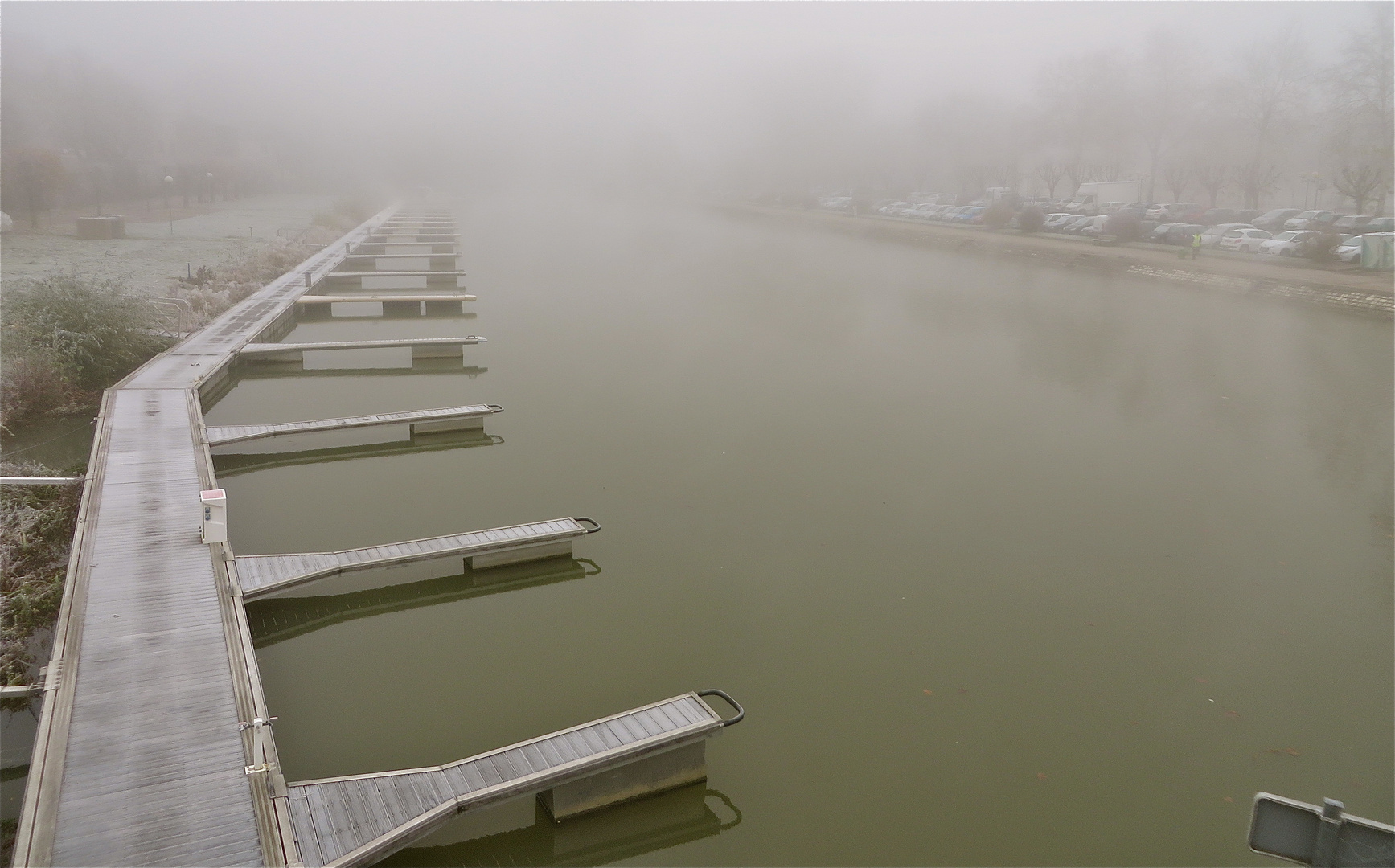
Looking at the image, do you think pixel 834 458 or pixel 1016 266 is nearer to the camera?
pixel 834 458

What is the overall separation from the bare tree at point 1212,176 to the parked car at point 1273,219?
668 cm

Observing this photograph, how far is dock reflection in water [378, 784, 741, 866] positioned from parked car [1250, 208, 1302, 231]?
3632 cm

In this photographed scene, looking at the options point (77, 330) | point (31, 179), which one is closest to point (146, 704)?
point (77, 330)

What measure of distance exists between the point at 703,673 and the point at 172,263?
21579 mm

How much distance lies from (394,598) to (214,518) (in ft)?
4.94

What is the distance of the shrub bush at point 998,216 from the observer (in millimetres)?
39000

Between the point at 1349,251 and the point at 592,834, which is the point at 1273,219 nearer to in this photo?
the point at 1349,251

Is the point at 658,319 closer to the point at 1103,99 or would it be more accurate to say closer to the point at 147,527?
the point at 147,527

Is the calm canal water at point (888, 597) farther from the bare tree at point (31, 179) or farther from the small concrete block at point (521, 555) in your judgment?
the bare tree at point (31, 179)

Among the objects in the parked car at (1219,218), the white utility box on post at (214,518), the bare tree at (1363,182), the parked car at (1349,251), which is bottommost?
the white utility box on post at (214,518)

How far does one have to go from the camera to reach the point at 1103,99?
51.7 meters

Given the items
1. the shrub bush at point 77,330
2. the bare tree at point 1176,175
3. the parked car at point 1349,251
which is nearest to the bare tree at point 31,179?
the shrub bush at point 77,330

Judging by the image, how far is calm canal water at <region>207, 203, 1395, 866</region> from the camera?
18.7 ft

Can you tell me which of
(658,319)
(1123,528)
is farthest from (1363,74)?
(1123,528)
